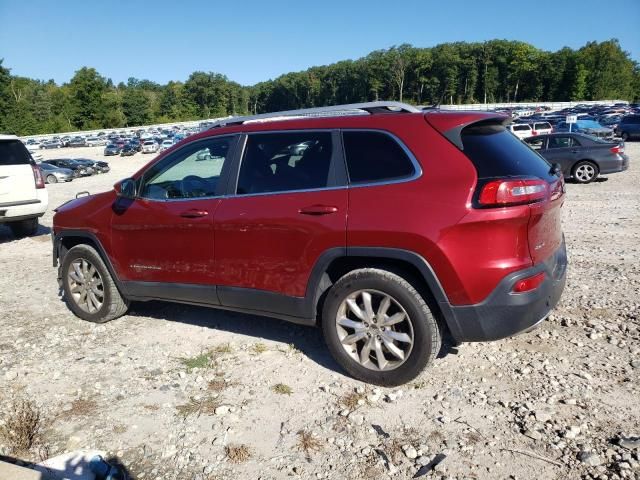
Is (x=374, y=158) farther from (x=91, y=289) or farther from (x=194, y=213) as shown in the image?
(x=91, y=289)

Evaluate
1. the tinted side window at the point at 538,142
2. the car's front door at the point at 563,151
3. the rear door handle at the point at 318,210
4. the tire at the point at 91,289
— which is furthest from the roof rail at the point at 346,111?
the tinted side window at the point at 538,142

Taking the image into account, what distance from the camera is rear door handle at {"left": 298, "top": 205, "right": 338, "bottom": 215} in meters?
3.31

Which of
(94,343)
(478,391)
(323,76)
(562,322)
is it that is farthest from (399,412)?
(323,76)

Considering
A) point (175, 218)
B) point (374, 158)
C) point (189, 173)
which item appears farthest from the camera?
point (189, 173)

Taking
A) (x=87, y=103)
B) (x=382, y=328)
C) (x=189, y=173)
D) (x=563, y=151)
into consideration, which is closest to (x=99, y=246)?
(x=189, y=173)

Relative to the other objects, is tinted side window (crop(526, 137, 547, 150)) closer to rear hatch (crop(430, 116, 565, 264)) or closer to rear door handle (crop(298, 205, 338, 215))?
rear hatch (crop(430, 116, 565, 264))

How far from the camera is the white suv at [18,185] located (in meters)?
8.23

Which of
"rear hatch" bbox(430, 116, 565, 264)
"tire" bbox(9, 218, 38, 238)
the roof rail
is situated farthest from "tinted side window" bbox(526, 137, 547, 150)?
"tire" bbox(9, 218, 38, 238)

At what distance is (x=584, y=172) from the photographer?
13891 millimetres

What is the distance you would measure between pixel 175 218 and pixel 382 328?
1.91 meters

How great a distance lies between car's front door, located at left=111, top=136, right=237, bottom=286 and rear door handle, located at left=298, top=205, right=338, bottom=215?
2.68ft

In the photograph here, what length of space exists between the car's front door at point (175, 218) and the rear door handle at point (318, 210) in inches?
32.1

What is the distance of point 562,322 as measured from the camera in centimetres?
423

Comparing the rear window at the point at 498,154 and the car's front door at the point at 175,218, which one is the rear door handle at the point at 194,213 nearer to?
the car's front door at the point at 175,218
